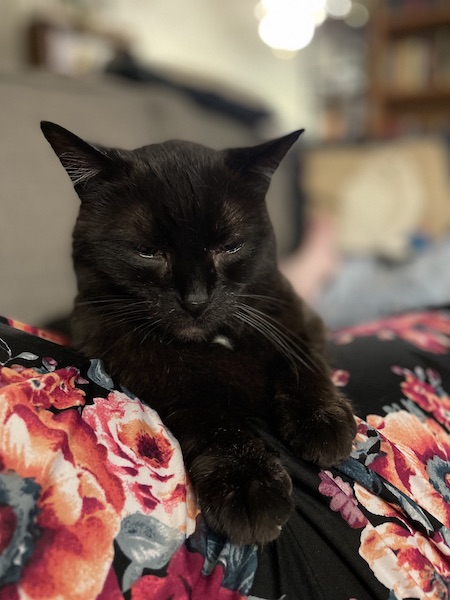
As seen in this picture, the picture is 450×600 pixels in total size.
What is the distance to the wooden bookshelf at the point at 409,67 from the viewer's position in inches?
126

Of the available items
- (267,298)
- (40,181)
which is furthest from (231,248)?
(40,181)

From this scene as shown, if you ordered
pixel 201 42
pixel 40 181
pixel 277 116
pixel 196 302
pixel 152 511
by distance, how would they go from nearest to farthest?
1. pixel 152 511
2. pixel 196 302
3. pixel 40 181
4. pixel 277 116
5. pixel 201 42

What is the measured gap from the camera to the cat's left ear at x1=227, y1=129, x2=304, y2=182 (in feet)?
2.08

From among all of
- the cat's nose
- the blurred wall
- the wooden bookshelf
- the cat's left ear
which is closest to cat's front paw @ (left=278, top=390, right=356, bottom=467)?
the cat's nose

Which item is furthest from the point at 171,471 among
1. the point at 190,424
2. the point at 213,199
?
the point at 213,199

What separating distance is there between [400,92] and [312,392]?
3.37 metres

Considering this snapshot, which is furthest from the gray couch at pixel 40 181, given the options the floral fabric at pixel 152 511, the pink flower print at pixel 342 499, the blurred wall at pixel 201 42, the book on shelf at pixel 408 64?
the book on shelf at pixel 408 64

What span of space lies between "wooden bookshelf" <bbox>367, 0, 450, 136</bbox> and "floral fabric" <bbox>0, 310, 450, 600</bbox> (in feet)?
10.3

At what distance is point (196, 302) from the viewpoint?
0.57 m

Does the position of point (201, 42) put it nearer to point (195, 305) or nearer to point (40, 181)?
point (40, 181)

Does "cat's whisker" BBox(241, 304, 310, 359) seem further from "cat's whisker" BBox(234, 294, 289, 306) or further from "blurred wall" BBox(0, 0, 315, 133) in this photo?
"blurred wall" BBox(0, 0, 315, 133)

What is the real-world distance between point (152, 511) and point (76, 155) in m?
0.40

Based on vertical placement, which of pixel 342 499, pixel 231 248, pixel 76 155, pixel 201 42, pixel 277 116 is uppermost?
pixel 201 42

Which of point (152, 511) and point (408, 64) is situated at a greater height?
point (408, 64)
